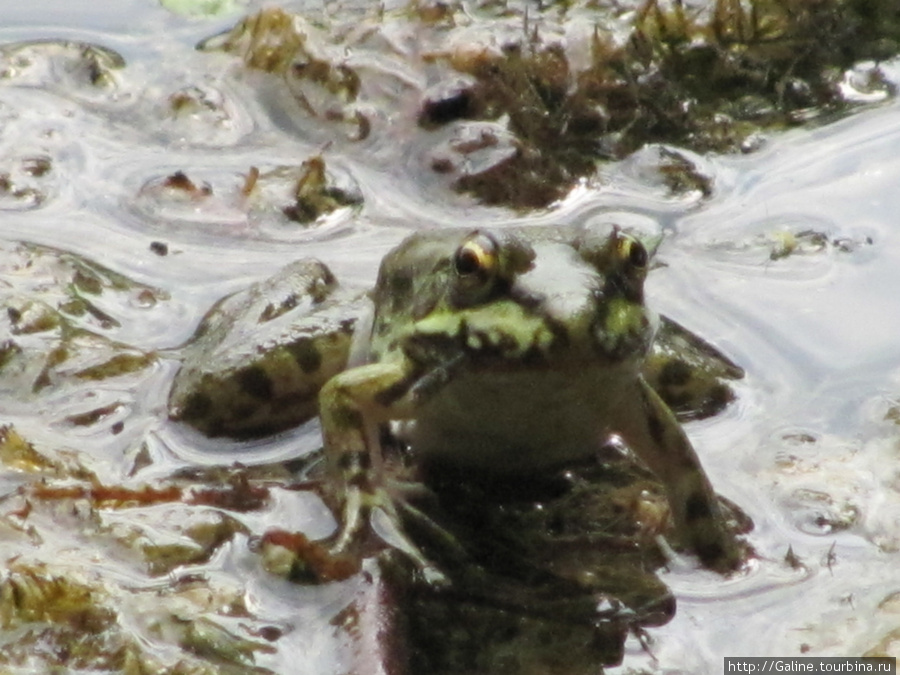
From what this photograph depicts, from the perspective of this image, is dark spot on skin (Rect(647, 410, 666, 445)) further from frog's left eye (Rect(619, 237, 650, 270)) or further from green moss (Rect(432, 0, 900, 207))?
green moss (Rect(432, 0, 900, 207))

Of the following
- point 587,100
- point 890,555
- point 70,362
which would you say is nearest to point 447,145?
point 587,100

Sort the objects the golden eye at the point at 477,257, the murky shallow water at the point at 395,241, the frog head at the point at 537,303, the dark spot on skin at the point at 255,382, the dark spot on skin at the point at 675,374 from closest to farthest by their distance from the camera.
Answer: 1. the frog head at the point at 537,303
2. the golden eye at the point at 477,257
3. the murky shallow water at the point at 395,241
4. the dark spot on skin at the point at 255,382
5. the dark spot on skin at the point at 675,374

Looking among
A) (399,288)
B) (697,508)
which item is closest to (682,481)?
(697,508)

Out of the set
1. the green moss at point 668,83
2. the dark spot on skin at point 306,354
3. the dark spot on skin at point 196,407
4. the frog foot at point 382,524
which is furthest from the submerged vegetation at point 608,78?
the frog foot at point 382,524

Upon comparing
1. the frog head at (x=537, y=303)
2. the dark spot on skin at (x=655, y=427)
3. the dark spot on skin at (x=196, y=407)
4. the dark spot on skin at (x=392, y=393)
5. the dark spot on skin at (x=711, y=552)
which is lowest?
the dark spot on skin at (x=711, y=552)

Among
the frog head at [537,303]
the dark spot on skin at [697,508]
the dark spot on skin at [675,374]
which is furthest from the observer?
the dark spot on skin at [675,374]

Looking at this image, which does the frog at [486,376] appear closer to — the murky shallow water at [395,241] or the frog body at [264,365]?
the frog body at [264,365]

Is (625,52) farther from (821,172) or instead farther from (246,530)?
(246,530)
